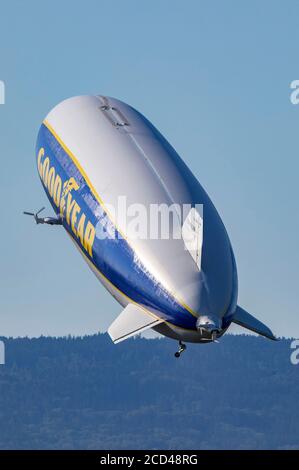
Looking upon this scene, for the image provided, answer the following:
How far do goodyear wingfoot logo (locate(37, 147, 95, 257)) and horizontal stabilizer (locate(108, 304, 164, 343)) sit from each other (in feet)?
34.2

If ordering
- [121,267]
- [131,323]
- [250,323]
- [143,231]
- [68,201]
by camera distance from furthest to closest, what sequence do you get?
[68,201], [121,267], [250,323], [143,231], [131,323]

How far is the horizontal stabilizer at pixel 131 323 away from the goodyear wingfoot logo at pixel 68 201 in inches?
410

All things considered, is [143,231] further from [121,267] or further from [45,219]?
[45,219]

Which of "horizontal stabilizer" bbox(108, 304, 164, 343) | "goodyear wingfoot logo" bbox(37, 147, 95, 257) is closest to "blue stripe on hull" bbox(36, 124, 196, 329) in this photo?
"goodyear wingfoot logo" bbox(37, 147, 95, 257)

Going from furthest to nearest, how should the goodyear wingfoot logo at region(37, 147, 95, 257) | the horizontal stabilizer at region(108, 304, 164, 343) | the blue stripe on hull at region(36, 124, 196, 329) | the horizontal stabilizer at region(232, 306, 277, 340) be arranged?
the goodyear wingfoot logo at region(37, 147, 95, 257) < the horizontal stabilizer at region(232, 306, 277, 340) < the horizontal stabilizer at region(108, 304, 164, 343) < the blue stripe on hull at region(36, 124, 196, 329)


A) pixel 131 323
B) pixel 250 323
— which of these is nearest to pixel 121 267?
pixel 131 323

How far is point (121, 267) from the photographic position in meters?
123

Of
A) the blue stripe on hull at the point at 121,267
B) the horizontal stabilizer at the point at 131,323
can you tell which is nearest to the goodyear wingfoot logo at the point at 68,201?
the blue stripe on hull at the point at 121,267

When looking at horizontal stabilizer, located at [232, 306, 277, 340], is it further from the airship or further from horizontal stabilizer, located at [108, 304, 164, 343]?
horizontal stabilizer, located at [108, 304, 164, 343]

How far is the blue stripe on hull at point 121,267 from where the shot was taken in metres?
118

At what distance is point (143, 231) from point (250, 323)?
984 cm

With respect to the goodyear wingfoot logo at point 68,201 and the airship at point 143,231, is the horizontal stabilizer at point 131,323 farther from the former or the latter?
the goodyear wingfoot logo at point 68,201

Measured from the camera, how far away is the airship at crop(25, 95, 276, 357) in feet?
386
